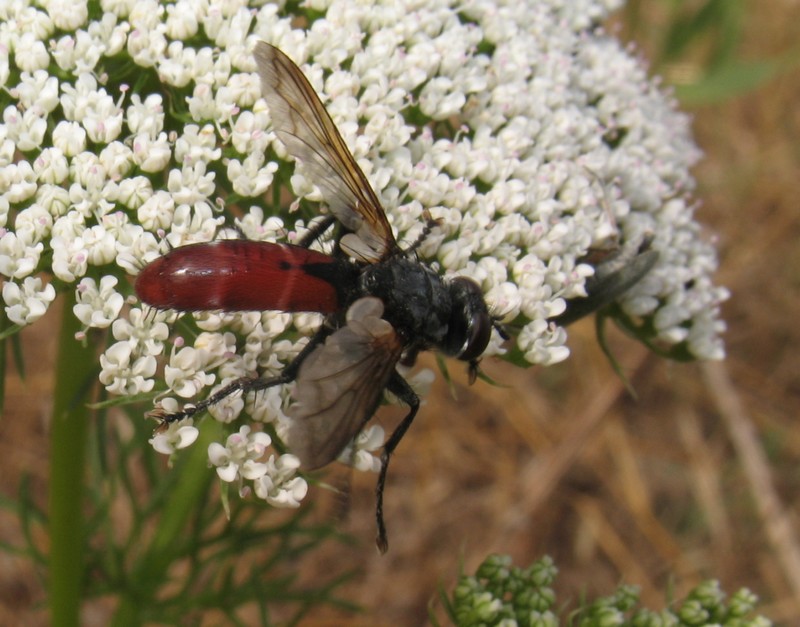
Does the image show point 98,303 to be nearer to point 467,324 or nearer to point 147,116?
point 147,116

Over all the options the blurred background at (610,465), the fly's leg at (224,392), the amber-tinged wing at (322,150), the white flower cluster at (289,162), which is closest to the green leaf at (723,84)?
the blurred background at (610,465)

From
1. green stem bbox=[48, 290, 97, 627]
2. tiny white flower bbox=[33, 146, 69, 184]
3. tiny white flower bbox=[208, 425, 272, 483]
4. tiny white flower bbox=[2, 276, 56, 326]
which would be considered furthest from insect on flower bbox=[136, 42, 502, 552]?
green stem bbox=[48, 290, 97, 627]

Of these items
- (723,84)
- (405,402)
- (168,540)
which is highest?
(723,84)

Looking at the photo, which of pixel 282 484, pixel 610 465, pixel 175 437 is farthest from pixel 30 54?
pixel 610 465

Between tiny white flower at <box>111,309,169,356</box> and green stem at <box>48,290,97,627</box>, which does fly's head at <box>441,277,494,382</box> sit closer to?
tiny white flower at <box>111,309,169,356</box>

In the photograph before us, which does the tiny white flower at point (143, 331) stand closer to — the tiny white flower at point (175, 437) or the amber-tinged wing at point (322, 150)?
the tiny white flower at point (175, 437)

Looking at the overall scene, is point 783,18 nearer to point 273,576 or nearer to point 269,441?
point 273,576
